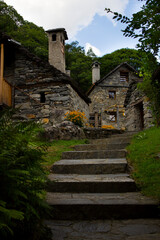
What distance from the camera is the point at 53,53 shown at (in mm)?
11984

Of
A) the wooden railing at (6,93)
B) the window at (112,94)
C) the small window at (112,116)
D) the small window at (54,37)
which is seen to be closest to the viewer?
the wooden railing at (6,93)

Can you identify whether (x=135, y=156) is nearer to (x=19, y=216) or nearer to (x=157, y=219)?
(x=157, y=219)

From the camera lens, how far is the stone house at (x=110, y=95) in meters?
20.2

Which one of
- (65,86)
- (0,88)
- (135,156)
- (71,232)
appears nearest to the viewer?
(71,232)

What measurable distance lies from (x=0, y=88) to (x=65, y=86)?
268 cm

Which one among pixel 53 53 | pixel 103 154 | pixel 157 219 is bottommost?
pixel 157 219

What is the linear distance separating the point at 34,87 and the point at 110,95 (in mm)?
12512

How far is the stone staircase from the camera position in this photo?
2.32 m

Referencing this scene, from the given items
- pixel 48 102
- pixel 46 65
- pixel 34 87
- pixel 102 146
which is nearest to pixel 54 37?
pixel 46 65

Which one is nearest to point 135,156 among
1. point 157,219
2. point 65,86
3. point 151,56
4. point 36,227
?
point 157,219

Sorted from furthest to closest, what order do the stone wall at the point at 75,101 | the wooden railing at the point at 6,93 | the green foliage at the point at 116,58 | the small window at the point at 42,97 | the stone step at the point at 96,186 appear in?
the green foliage at the point at 116,58 → the small window at the point at 42,97 → the stone wall at the point at 75,101 → the wooden railing at the point at 6,93 → the stone step at the point at 96,186

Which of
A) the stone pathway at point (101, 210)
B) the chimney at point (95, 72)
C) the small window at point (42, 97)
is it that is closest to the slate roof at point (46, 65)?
the small window at point (42, 97)

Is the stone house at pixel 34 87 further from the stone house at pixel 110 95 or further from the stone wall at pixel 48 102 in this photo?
the stone house at pixel 110 95

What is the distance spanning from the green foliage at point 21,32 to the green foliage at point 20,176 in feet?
64.5
